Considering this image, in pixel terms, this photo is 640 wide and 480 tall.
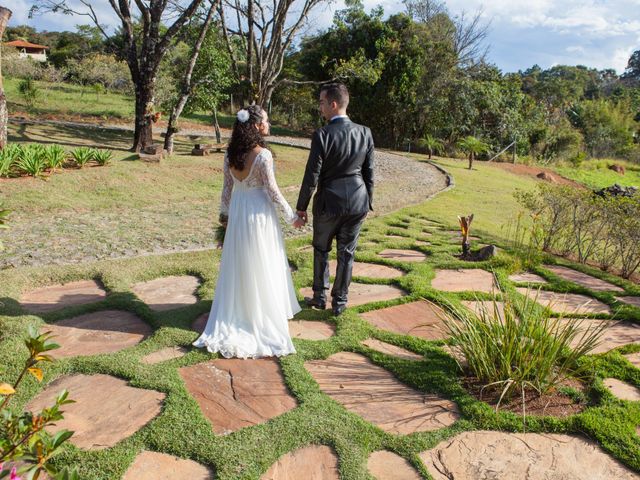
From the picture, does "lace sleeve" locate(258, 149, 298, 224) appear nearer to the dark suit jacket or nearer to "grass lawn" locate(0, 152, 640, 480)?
the dark suit jacket

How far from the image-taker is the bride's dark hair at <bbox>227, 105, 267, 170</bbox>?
12.0 feet

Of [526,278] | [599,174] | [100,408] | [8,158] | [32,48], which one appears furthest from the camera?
[32,48]

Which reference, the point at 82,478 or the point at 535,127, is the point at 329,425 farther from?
the point at 535,127

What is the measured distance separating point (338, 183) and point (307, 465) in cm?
221

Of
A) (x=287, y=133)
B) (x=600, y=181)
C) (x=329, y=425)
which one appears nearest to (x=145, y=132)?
(x=329, y=425)

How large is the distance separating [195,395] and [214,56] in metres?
14.9

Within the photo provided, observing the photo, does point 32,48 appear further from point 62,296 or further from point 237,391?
point 237,391

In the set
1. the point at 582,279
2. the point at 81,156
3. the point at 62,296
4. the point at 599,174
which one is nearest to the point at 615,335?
the point at 582,279

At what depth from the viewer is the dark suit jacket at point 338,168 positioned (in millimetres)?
3941

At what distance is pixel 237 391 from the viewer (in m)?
3.03

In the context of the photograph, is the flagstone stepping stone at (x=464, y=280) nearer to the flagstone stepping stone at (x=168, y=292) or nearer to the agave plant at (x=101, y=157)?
the flagstone stepping stone at (x=168, y=292)

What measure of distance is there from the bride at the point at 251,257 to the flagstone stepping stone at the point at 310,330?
19 centimetres

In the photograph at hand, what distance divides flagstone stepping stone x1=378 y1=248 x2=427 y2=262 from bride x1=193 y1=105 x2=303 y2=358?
7.90 feet

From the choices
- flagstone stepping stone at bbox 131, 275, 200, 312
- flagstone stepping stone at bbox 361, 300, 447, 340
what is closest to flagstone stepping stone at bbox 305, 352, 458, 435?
flagstone stepping stone at bbox 361, 300, 447, 340
